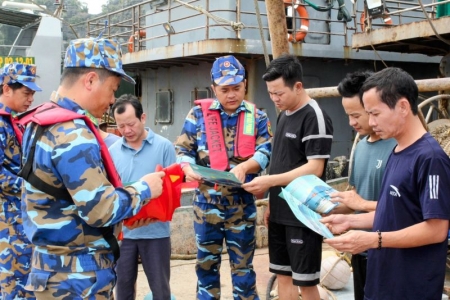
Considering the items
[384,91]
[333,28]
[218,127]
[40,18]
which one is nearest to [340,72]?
[333,28]

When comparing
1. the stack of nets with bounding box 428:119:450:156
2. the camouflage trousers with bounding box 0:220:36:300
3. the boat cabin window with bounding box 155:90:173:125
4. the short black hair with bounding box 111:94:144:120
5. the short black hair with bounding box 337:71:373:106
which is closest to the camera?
the short black hair with bounding box 337:71:373:106

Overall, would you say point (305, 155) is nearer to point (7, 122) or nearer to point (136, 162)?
point (136, 162)

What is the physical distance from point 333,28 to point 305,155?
896 cm

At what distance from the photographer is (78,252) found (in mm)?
2459

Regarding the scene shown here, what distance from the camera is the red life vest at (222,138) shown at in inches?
153

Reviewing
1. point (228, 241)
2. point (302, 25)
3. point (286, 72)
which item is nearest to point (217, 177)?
point (228, 241)

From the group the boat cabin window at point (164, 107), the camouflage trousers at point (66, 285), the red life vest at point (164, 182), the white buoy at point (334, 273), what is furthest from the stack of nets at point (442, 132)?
the boat cabin window at point (164, 107)

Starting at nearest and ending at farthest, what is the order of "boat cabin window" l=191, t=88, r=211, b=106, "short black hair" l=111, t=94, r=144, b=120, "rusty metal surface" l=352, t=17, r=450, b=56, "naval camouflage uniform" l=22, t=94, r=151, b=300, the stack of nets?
1. "naval camouflage uniform" l=22, t=94, r=151, b=300
2. "short black hair" l=111, t=94, r=144, b=120
3. the stack of nets
4. "rusty metal surface" l=352, t=17, r=450, b=56
5. "boat cabin window" l=191, t=88, r=211, b=106

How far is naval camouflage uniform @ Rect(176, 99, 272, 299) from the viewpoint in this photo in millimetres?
3873

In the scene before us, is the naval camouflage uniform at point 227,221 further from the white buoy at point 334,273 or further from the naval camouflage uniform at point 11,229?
the naval camouflage uniform at point 11,229

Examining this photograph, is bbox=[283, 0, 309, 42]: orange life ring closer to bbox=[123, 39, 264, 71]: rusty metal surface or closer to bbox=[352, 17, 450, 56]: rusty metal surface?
bbox=[123, 39, 264, 71]: rusty metal surface

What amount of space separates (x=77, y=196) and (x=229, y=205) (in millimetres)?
1723

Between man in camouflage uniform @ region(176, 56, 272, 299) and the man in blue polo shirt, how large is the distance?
0.25 meters

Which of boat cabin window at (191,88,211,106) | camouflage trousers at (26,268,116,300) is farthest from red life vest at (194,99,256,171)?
boat cabin window at (191,88,211,106)
